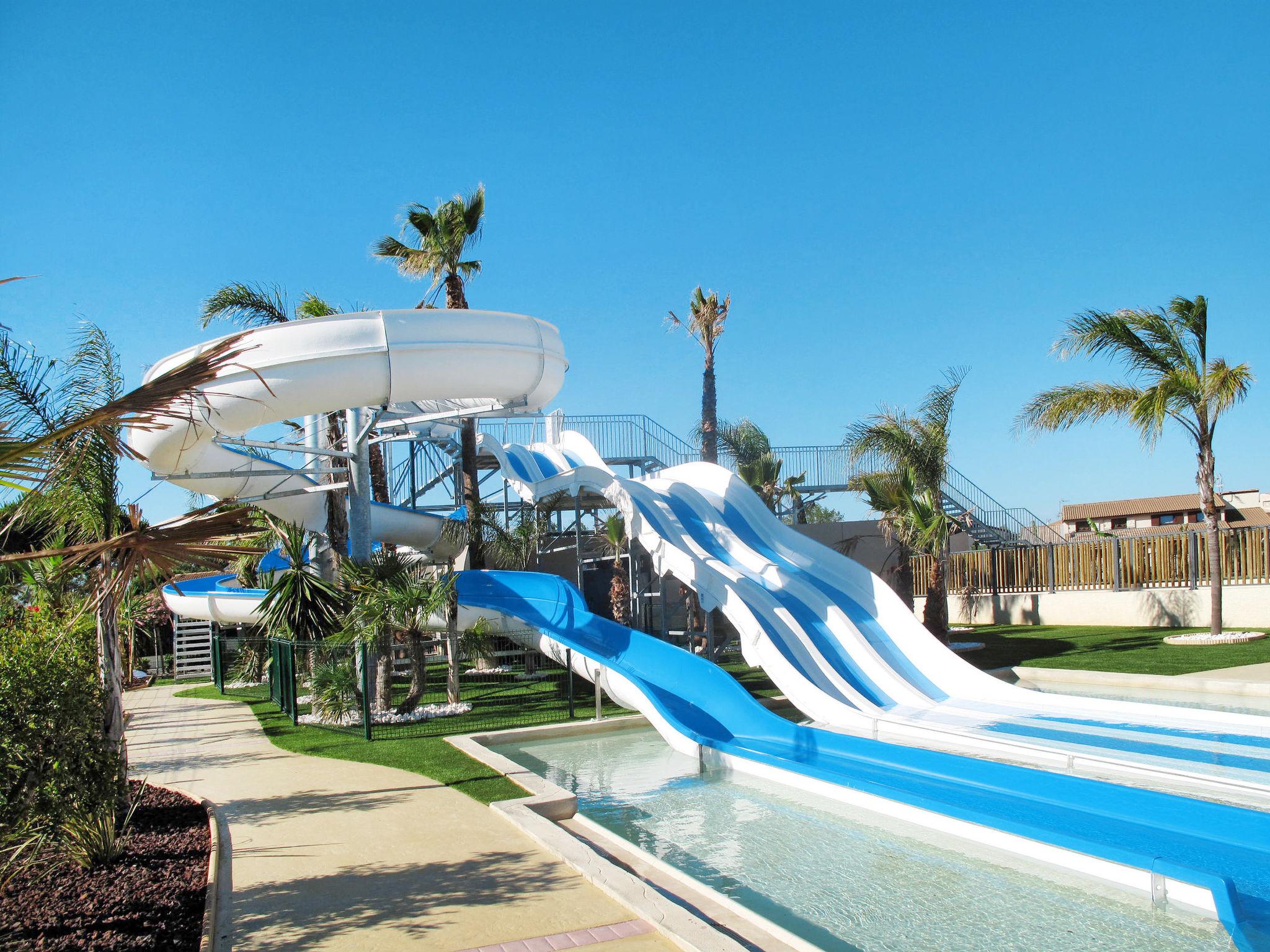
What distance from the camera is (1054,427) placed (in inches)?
731

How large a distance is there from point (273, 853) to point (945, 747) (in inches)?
273

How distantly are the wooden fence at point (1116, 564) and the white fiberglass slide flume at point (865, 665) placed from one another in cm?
776

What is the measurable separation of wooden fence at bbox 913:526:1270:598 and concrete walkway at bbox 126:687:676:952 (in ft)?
53.5

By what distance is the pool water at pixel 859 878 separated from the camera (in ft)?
17.9

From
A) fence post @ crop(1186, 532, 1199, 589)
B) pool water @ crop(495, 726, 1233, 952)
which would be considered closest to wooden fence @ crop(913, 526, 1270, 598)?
fence post @ crop(1186, 532, 1199, 589)

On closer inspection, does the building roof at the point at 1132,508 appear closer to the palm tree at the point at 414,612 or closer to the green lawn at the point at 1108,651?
the green lawn at the point at 1108,651

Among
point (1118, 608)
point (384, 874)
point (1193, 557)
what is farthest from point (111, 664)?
point (1118, 608)

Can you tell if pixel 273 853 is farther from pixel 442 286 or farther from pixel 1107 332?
pixel 1107 332

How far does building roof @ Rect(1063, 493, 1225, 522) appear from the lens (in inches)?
2026

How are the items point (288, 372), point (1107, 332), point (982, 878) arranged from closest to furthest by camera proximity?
point (982, 878) → point (288, 372) → point (1107, 332)

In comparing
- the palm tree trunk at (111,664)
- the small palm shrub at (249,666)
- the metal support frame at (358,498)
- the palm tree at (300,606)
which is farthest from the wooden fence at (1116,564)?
the palm tree trunk at (111,664)

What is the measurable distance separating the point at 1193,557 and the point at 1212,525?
357 centimetres

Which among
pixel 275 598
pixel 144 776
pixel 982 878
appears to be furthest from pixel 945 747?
pixel 275 598

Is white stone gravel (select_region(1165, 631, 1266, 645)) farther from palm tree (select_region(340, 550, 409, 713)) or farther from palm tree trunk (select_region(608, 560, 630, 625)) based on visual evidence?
palm tree (select_region(340, 550, 409, 713))
